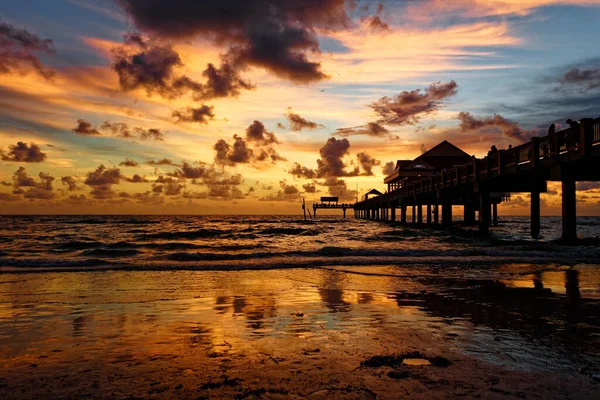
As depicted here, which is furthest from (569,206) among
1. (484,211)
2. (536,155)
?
(484,211)

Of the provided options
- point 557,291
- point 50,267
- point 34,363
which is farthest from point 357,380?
point 50,267

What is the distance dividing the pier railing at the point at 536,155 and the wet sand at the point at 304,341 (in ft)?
25.8

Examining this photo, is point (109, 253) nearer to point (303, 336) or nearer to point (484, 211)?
point (303, 336)

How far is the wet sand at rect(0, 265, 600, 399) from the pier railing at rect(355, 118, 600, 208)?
7.87 metres

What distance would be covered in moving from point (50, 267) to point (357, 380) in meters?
15.3

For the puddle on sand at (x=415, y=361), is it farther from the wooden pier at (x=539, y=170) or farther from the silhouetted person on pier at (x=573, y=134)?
the silhouetted person on pier at (x=573, y=134)

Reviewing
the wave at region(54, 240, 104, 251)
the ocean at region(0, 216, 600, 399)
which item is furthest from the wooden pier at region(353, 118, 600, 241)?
the wave at region(54, 240, 104, 251)

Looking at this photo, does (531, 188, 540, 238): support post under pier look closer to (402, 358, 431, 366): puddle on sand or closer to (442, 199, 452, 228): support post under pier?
(442, 199, 452, 228): support post under pier

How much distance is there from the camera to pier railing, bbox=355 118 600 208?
15984 millimetres

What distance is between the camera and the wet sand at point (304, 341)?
3.69m

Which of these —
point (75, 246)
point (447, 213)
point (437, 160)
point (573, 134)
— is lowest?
point (75, 246)

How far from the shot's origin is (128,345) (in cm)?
513

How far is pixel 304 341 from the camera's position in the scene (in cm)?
518

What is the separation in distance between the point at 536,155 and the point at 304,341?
59.1 feet
